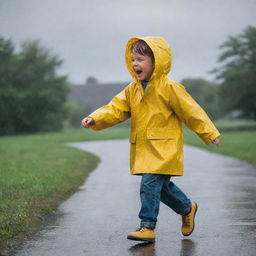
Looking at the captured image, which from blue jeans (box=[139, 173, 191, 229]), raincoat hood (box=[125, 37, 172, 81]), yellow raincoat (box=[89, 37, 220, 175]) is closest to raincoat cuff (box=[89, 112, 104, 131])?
yellow raincoat (box=[89, 37, 220, 175])

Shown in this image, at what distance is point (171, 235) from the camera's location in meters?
5.23

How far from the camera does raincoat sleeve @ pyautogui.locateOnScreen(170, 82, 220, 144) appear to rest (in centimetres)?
502

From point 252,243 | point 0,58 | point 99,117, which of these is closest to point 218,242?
point 252,243

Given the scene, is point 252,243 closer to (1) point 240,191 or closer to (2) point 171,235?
(2) point 171,235

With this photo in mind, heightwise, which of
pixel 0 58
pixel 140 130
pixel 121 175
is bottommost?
pixel 121 175

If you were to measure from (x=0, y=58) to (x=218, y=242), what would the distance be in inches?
1552

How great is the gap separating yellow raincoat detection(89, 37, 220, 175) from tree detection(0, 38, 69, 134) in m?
35.4

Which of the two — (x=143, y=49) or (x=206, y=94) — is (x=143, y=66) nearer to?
(x=143, y=49)

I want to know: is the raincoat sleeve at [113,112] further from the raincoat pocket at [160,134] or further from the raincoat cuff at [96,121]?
the raincoat pocket at [160,134]

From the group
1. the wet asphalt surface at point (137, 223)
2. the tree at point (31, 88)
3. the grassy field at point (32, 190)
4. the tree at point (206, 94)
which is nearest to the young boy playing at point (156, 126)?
the wet asphalt surface at point (137, 223)

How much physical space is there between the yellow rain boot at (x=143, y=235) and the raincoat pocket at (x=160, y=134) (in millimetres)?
786

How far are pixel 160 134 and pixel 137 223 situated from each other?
126 centimetres

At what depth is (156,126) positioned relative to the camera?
199 inches

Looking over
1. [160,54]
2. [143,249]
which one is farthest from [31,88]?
[143,249]
